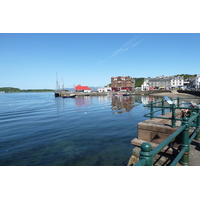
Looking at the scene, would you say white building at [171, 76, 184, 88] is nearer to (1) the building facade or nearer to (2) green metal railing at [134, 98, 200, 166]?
(1) the building facade

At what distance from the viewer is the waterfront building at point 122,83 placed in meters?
108

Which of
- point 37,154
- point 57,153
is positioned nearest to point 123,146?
point 57,153

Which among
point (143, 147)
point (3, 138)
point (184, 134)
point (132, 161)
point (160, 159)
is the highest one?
point (143, 147)

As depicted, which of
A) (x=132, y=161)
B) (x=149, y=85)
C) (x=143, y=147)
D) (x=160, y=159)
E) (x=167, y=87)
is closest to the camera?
(x=143, y=147)

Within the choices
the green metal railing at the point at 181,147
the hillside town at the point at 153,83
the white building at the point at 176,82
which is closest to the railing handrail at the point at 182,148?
the green metal railing at the point at 181,147

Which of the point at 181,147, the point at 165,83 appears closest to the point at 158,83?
the point at 165,83

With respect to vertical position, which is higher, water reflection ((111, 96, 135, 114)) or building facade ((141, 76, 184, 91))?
building facade ((141, 76, 184, 91))

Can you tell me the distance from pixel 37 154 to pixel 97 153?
357cm

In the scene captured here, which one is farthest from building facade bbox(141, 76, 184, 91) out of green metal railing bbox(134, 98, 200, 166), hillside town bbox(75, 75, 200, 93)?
green metal railing bbox(134, 98, 200, 166)

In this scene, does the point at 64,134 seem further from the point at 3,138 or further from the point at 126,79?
the point at 126,79

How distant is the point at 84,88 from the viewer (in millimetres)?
115812

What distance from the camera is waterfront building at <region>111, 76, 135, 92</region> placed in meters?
108

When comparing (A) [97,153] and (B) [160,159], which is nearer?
(B) [160,159]

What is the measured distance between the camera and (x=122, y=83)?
110 meters
